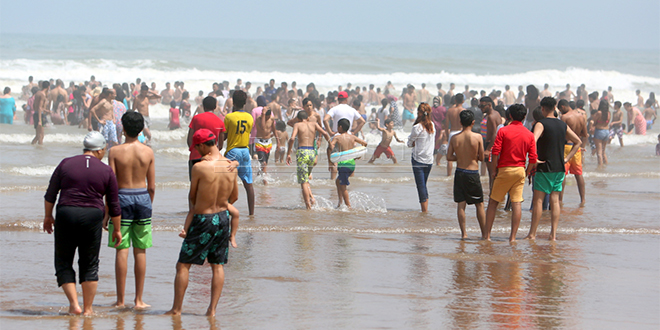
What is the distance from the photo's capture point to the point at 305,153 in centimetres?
1052

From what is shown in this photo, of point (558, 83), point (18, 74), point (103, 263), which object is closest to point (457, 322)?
point (103, 263)

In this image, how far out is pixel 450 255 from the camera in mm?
7465

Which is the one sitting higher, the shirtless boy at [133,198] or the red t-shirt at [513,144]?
the red t-shirt at [513,144]

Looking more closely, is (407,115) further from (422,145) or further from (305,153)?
(422,145)

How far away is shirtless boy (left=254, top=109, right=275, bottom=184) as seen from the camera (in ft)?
42.4

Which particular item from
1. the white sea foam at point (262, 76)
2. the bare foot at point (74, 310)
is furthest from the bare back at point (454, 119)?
the white sea foam at point (262, 76)

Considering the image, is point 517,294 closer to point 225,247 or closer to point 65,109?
point 225,247

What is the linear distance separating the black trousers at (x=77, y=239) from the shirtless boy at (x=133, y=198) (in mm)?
248

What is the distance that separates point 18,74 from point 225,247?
4354 cm

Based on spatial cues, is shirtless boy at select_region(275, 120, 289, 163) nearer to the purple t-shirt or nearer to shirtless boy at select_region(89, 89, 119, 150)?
shirtless boy at select_region(89, 89, 119, 150)

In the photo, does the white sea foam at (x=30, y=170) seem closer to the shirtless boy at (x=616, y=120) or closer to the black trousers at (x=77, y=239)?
the black trousers at (x=77, y=239)

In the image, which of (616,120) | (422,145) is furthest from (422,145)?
(616,120)

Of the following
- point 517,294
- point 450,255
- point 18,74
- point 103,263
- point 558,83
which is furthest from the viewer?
point 558,83

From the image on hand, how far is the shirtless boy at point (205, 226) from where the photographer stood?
16.6ft
